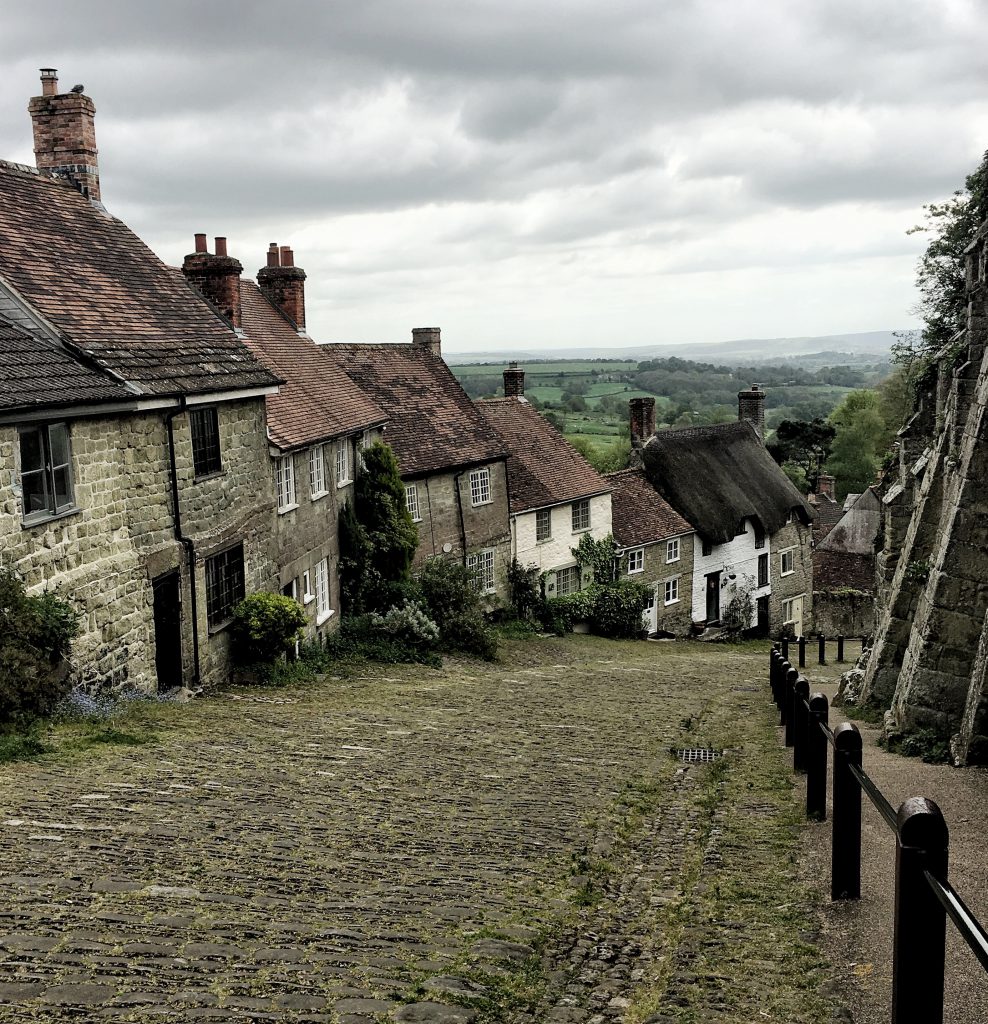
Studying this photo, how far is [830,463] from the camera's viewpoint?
265 feet

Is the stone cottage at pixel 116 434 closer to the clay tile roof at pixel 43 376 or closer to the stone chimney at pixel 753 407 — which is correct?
the clay tile roof at pixel 43 376

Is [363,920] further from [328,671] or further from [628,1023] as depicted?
[328,671]

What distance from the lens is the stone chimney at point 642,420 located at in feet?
141

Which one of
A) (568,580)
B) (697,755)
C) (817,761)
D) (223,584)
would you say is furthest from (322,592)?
(817,761)

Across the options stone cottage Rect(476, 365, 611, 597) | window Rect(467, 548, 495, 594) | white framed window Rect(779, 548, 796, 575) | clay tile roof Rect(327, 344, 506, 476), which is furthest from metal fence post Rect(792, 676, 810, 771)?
white framed window Rect(779, 548, 796, 575)

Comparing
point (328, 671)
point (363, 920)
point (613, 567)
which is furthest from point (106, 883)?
point (613, 567)

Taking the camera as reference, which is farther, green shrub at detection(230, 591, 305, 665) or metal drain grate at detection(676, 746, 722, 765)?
green shrub at detection(230, 591, 305, 665)

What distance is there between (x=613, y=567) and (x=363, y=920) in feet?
101

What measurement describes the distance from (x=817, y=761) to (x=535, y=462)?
28.5 metres

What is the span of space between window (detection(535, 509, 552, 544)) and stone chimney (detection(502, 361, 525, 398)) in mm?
7188

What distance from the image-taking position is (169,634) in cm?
1591

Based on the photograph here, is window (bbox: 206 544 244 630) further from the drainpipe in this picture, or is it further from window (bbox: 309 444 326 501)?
window (bbox: 309 444 326 501)

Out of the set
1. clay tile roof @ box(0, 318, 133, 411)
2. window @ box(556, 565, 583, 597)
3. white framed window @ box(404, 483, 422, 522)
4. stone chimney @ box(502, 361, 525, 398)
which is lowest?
window @ box(556, 565, 583, 597)

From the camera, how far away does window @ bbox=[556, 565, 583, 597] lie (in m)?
35.6
